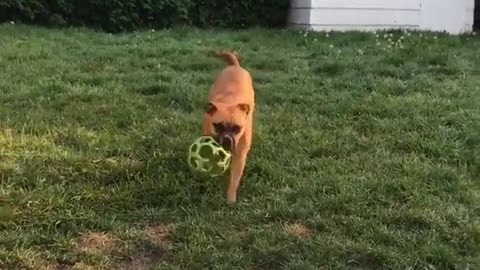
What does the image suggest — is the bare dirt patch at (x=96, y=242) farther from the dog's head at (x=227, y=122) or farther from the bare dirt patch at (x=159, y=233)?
the dog's head at (x=227, y=122)

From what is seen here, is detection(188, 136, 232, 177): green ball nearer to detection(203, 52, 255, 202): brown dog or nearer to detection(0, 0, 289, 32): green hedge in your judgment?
detection(203, 52, 255, 202): brown dog

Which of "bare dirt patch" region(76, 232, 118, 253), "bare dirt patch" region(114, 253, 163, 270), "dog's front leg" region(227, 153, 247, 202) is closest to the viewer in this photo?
Answer: "bare dirt patch" region(114, 253, 163, 270)

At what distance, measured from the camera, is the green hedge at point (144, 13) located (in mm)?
10031

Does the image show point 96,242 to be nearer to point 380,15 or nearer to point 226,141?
point 226,141

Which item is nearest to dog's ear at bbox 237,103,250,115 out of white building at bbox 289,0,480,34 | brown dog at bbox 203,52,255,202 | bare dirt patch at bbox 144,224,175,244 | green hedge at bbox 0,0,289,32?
brown dog at bbox 203,52,255,202

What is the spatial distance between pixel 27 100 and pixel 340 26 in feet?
18.8

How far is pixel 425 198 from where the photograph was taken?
4406 mm

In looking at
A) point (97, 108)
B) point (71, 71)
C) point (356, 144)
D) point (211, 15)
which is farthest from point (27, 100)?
point (211, 15)

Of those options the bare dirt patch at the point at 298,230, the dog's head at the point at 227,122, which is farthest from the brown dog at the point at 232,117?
the bare dirt patch at the point at 298,230

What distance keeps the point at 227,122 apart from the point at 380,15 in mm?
7235

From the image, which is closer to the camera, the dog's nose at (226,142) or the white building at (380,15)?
the dog's nose at (226,142)

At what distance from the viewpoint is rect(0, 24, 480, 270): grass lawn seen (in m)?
3.89

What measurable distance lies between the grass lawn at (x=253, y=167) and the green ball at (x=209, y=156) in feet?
0.81

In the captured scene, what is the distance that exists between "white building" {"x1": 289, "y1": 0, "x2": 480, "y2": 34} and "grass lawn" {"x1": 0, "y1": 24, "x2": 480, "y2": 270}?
3.23 metres
